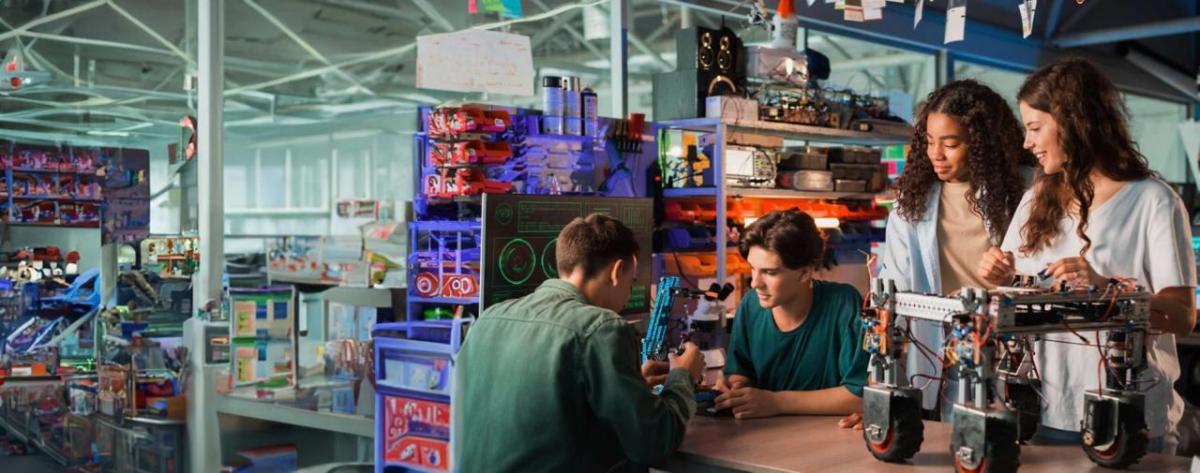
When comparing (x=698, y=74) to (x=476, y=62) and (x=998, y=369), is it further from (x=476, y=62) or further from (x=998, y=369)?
(x=998, y=369)

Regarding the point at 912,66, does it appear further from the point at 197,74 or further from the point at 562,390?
the point at 562,390

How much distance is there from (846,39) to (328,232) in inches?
150

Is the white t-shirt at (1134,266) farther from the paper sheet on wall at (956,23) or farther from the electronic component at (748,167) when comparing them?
the electronic component at (748,167)

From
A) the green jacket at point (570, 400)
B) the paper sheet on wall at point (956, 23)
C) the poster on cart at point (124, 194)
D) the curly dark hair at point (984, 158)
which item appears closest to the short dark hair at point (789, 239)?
the curly dark hair at point (984, 158)

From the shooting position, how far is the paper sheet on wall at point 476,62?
5414mm

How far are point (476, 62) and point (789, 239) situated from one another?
2.95m

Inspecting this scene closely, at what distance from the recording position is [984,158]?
304 centimetres

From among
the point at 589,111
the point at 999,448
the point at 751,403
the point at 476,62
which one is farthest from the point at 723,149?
the point at 999,448

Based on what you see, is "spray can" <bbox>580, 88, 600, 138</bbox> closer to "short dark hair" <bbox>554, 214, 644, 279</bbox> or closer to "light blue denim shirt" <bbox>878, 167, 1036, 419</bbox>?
"light blue denim shirt" <bbox>878, 167, 1036, 419</bbox>

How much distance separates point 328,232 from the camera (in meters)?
7.73

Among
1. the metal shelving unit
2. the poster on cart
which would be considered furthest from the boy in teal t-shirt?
the poster on cart

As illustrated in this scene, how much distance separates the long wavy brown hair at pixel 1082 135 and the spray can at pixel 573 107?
8.48 ft

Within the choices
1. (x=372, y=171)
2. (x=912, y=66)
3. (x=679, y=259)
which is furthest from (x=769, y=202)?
(x=372, y=171)

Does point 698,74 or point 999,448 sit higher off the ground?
point 698,74
